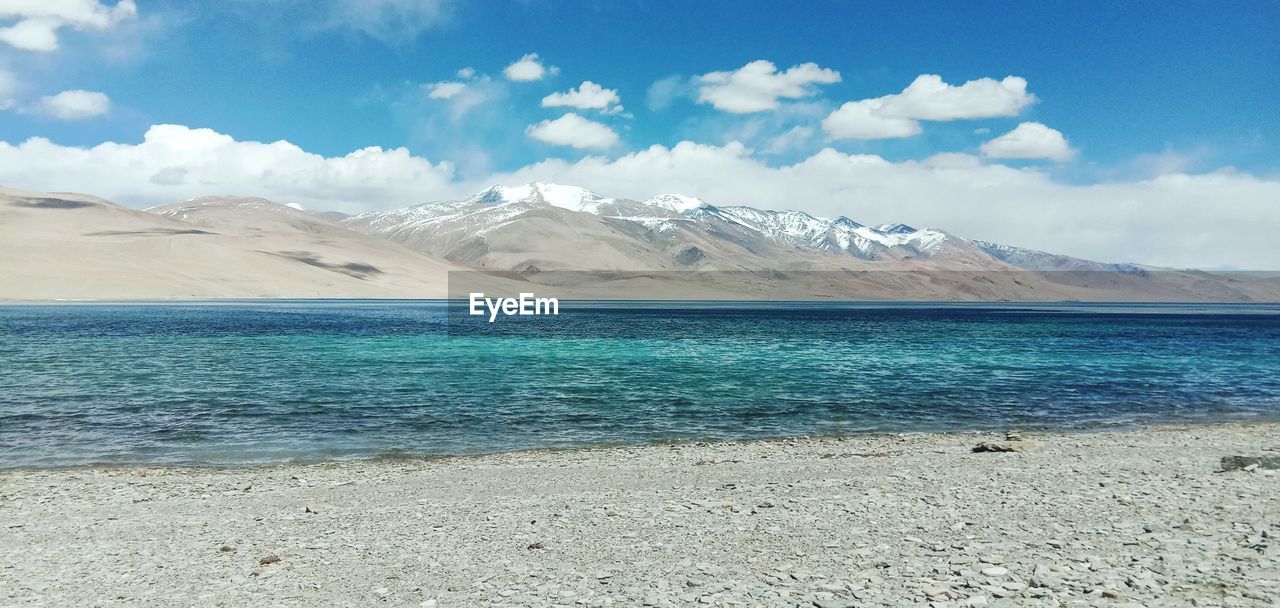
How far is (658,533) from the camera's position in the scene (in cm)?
1070

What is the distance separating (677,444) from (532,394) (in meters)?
10.7

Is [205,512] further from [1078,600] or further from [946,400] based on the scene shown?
[946,400]

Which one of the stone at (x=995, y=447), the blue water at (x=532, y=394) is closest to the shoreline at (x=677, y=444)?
the blue water at (x=532, y=394)

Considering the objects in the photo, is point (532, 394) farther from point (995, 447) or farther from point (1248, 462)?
point (1248, 462)

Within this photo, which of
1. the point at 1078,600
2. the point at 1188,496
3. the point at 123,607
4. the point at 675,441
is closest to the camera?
the point at 1078,600

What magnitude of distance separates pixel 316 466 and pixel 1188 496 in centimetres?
1523

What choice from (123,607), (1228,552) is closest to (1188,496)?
(1228,552)

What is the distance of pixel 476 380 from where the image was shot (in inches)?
1330

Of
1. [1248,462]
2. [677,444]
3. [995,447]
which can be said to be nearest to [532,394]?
[677,444]

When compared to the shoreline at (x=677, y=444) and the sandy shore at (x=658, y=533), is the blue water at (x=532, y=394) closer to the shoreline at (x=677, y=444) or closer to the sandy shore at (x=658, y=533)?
the shoreline at (x=677, y=444)

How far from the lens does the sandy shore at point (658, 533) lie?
27.6 feet

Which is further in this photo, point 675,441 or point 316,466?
point 675,441

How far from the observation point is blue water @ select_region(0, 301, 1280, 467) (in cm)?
2081

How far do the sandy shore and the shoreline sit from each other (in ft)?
1.88
